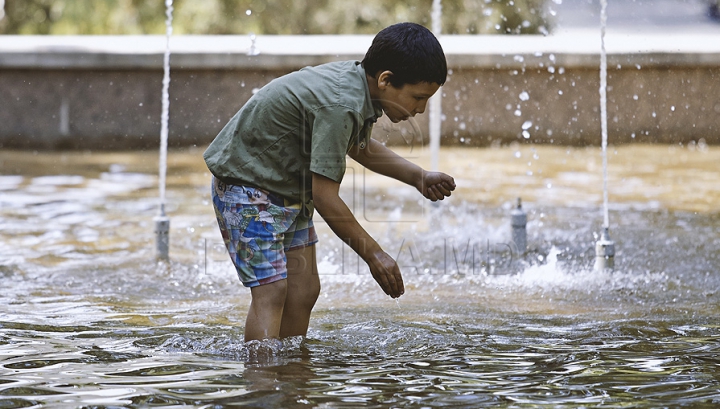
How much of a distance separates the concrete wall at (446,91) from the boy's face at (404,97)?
6.51 metres

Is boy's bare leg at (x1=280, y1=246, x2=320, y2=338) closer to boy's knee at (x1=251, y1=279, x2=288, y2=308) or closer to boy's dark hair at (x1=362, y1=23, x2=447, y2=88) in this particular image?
boy's knee at (x1=251, y1=279, x2=288, y2=308)

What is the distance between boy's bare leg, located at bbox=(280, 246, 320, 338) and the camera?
3129 millimetres

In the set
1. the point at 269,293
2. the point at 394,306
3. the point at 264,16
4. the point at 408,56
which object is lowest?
the point at 394,306

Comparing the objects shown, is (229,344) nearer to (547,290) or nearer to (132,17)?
(547,290)

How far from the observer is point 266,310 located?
116 inches

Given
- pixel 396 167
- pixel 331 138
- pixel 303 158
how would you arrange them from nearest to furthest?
pixel 331 138 → pixel 303 158 → pixel 396 167

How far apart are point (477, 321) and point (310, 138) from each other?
126cm

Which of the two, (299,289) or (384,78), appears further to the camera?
(299,289)

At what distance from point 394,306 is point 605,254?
123cm

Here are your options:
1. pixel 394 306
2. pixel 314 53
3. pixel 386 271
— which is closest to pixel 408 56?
pixel 386 271

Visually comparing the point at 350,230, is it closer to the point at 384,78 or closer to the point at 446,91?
the point at 384,78

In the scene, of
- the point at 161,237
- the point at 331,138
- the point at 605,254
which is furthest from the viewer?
the point at 161,237

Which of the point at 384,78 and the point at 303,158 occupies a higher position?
the point at 384,78

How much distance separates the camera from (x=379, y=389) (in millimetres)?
2723
